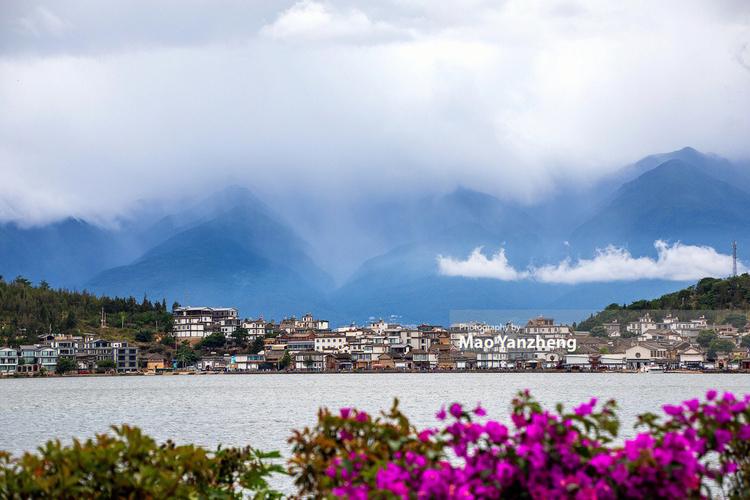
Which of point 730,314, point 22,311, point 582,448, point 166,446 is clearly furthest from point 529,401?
point 22,311

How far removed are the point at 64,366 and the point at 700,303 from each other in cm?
9297

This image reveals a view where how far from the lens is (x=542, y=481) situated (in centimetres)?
851

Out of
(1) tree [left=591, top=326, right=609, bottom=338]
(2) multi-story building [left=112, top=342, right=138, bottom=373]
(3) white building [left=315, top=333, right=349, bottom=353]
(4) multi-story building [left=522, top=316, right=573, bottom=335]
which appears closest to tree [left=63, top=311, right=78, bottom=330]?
(2) multi-story building [left=112, top=342, right=138, bottom=373]

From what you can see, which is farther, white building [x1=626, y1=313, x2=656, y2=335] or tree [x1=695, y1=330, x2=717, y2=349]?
white building [x1=626, y1=313, x2=656, y2=335]

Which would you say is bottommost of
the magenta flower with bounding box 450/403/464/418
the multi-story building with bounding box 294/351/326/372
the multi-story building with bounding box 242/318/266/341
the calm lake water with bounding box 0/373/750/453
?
the calm lake water with bounding box 0/373/750/453

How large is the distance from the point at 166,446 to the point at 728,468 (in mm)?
5257

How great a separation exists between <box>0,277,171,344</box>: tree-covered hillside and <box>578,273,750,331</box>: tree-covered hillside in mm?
71440

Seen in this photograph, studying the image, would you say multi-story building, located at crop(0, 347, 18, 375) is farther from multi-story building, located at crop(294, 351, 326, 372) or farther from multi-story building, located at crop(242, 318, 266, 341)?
multi-story building, located at crop(242, 318, 266, 341)

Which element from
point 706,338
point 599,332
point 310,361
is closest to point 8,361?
point 310,361

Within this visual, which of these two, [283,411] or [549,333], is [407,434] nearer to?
[283,411]

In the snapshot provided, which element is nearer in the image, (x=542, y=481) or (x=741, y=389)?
(x=542, y=481)

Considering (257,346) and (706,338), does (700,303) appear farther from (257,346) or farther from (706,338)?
(257,346)

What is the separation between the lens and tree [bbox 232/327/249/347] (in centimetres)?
18488

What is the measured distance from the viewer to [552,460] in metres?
8.59
